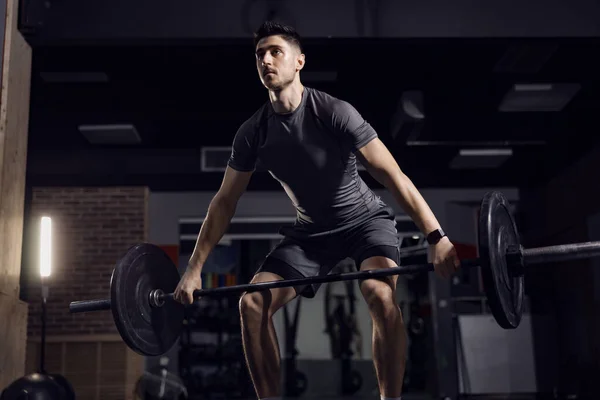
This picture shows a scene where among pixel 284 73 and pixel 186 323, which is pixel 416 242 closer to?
pixel 186 323

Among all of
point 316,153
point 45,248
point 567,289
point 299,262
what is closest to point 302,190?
point 316,153

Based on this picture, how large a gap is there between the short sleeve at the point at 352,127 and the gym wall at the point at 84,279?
492 centimetres

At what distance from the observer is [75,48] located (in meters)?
5.02

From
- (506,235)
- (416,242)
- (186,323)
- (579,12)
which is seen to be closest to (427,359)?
(416,242)

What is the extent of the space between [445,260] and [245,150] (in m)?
0.87

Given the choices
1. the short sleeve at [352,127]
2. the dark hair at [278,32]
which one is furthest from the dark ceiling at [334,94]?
the short sleeve at [352,127]

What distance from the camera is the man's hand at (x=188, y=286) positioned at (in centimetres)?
259

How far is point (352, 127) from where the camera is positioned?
8.21ft

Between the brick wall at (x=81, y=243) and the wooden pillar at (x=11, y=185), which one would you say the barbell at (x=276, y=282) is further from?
the brick wall at (x=81, y=243)

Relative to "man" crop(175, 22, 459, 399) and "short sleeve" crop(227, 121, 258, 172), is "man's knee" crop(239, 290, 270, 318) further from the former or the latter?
"short sleeve" crop(227, 121, 258, 172)

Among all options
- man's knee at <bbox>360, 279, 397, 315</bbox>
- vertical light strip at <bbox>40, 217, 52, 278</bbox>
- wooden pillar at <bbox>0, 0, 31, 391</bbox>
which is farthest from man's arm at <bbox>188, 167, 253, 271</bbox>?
A: vertical light strip at <bbox>40, 217, 52, 278</bbox>

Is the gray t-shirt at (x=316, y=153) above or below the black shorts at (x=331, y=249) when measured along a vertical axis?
above

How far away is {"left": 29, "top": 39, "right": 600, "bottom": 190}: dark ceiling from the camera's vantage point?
520 centimetres

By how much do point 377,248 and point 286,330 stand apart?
578 cm
